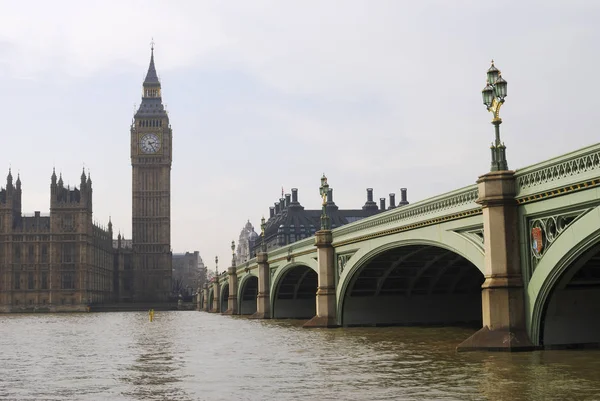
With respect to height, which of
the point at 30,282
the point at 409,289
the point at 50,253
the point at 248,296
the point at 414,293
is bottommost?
the point at 248,296

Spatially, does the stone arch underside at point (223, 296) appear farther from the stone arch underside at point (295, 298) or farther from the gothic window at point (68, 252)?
the gothic window at point (68, 252)

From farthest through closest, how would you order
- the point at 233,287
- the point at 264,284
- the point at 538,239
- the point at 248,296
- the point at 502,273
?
the point at 248,296 < the point at 233,287 < the point at 264,284 < the point at 502,273 < the point at 538,239

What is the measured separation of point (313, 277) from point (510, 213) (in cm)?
4523

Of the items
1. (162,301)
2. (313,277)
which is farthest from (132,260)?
(313,277)

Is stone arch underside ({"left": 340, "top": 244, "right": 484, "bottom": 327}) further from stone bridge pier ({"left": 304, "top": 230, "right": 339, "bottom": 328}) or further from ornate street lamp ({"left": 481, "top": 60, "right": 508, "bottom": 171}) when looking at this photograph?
ornate street lamp ({"left": 481, "top": 60, "right": 508, "bottom": 171})

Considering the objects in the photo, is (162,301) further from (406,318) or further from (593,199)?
(593,199)

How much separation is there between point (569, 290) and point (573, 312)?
2.17 ft

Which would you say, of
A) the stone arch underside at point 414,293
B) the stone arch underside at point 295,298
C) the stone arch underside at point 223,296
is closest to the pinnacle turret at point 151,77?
the stone arch underside at point 223,296

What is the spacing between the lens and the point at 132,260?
183875mm

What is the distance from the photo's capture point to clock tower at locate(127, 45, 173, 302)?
591 feet

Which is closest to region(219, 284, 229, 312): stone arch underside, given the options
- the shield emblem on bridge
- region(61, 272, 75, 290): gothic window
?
region(61, 272, 75, 290): gothic window

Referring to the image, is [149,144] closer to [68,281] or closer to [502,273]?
[68,281]

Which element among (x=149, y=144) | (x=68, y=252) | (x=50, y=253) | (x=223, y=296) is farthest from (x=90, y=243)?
(x=223, y=296)

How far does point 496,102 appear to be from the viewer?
85.6 ft
